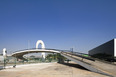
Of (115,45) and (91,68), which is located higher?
(115,45)

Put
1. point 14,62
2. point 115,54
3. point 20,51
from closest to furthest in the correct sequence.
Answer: point 14,62 < point 115,54 < point 20,51

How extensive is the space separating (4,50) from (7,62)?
1595 inches

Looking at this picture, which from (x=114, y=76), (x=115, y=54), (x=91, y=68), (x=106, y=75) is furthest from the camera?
(x=115, y=54)

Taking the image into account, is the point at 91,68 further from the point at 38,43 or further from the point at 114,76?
the point at 38,43

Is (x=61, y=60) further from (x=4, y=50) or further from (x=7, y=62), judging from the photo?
(x=4, y=50)

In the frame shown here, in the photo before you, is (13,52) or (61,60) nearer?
(61,60)

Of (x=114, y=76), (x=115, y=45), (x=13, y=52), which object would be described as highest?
(x=115, y=45)

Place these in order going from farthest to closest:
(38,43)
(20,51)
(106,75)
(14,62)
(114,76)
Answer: (38,43) < (20,51) < (14,62) < (106,75) < (114,76)

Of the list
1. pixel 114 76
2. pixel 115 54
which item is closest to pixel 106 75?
pixel 114 76

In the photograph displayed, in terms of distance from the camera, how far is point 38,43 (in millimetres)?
75938

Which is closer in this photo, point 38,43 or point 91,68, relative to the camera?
point 91,68

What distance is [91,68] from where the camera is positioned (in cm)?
1357

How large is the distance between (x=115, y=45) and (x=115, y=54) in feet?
8.59

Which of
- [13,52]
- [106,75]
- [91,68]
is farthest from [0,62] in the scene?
[13,52]
